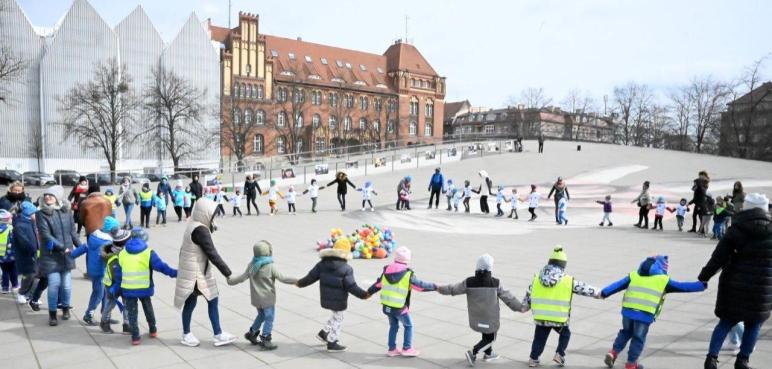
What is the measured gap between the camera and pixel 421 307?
7352 mm

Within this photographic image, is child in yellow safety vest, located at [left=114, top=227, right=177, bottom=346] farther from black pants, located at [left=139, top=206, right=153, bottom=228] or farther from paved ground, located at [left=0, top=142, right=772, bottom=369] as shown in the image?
black pants, located at [left=139, top=206, right=153, bottom=228]

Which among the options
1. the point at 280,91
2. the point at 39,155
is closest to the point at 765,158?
the point at 280,91

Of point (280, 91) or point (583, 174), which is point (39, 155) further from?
point (583, 174)

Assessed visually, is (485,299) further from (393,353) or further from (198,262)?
(198,262)

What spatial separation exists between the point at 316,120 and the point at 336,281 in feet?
206

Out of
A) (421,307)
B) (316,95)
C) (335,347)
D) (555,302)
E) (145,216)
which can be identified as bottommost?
(421,307)

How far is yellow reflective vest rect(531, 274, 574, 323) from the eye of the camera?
4641 mm

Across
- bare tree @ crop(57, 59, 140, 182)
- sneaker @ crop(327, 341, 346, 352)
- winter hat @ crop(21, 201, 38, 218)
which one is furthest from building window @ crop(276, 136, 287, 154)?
sneaker @ crop(327, 341, 346, 352)

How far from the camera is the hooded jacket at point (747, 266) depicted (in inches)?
175

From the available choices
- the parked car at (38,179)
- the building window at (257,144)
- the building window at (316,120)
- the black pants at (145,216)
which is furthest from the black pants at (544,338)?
the building window at (316,120)

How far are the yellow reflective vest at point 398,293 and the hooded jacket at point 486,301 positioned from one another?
603 millimetres

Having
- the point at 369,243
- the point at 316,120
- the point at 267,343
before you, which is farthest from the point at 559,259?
the point at 316,120

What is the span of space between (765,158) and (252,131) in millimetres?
51208

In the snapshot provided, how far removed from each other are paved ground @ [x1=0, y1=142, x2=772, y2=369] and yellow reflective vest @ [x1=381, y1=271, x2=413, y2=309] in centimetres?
61
